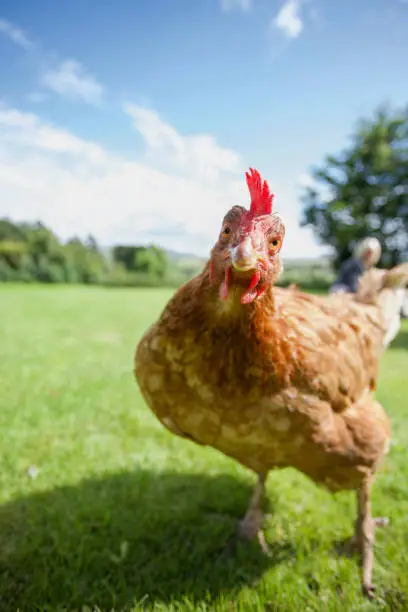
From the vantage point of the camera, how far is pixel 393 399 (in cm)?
464

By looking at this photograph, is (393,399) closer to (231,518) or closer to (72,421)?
(231,518)

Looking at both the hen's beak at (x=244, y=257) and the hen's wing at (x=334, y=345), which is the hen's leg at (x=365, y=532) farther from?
the hen's beak at (x=244, y=257)

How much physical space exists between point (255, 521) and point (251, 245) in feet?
5.84

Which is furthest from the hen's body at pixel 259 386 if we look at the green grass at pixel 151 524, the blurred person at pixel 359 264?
the blurred person at pixel 359 264

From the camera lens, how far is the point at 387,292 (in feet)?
9.64

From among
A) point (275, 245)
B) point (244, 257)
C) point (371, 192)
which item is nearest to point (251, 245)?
point (244, 257)

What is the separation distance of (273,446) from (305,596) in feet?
2.56

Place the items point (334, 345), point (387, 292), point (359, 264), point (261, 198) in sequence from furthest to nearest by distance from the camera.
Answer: point (359, 264) < point (387, 292) < point (334, 345) < point (261, 198)

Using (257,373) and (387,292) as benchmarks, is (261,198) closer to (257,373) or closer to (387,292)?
(257,373)

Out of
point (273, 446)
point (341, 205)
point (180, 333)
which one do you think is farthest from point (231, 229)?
point (341, 205)

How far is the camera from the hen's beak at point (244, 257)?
1193mm

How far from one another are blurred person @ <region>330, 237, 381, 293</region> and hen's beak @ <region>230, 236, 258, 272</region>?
160 inches

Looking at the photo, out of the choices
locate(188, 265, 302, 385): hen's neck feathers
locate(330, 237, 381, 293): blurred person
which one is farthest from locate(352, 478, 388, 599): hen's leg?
locate(330, 237, 381, 293): blurred person

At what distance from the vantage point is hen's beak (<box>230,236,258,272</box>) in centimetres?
119
